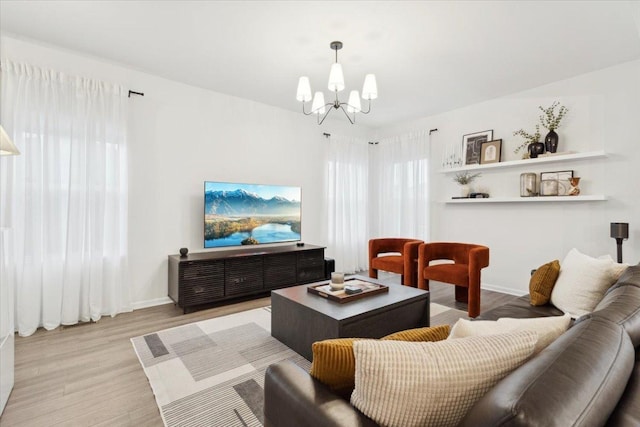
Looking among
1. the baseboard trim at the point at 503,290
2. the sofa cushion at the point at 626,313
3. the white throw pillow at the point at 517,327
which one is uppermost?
the sofa cushion at the point at 626,313

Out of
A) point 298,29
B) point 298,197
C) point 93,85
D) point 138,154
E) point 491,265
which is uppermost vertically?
point 298,29

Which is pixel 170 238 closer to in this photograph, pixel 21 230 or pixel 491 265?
pixel 21 230

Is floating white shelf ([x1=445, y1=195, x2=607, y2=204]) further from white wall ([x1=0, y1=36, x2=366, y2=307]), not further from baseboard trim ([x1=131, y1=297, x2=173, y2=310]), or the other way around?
baseboard trim ([x1=131, y1=297, x2=173, y2=310])

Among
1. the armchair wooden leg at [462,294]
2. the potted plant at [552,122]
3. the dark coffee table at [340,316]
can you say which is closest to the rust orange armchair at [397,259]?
the armchair wooden leg at [462,294]

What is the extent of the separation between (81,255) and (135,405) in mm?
1951

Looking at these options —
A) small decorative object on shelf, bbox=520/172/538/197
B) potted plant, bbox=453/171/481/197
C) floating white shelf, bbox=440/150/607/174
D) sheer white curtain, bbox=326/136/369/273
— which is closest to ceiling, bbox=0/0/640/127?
floating white shelf, bbox=440/150/607/174

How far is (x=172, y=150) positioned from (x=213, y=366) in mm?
2596

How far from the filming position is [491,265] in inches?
173

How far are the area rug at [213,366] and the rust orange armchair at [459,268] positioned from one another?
0.33 meters

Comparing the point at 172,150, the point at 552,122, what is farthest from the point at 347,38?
the point at 552,122

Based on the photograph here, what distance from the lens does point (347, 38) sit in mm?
2824

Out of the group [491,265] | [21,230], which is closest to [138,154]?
[21,230]

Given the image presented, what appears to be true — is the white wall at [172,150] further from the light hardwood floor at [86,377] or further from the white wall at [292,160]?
the light hardwood floor at [86,377]

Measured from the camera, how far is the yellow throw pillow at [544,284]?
2281mm
